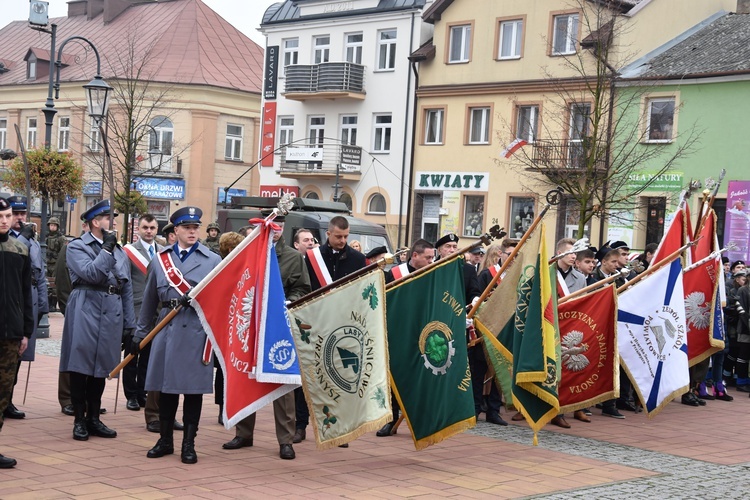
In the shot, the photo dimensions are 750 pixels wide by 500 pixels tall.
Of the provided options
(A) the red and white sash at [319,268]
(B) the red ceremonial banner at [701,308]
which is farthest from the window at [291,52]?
(A) the red and white sash at [319,268]

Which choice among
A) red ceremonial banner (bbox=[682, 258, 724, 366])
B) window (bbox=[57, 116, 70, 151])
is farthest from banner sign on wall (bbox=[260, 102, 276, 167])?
red ceremonial banner (bbox=[682, 258, 724, 366])

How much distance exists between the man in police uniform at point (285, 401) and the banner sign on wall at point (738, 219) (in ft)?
77.9

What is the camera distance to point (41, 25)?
21.7 metres

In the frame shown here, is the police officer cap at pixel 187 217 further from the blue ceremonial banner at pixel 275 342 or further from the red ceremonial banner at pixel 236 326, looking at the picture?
the blue ceremonial banner at pixel 275 342

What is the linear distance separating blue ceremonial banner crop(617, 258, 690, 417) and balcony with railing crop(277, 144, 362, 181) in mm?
28781

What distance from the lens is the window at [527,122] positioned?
120 feet

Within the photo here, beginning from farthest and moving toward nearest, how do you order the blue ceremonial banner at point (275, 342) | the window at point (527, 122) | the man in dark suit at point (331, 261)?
the window at point (527, 122) < the man in dark suit at point (331, 261) < the blue ceremonial banner at point (275, 342)

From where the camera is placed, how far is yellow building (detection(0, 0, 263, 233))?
5028cm

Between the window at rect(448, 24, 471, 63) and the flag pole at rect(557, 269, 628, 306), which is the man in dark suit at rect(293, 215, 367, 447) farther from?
the window at rect(448, 24, 471, 63)

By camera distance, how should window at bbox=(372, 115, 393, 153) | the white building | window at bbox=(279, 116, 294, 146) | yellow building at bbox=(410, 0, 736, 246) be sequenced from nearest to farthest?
1. yellow building at bbox=(410, 0, 736, 246)
2. the white building
3. window at bbox=(372, 115, 393, 153)
4. window at bbox=(279, 116, 294, 146)

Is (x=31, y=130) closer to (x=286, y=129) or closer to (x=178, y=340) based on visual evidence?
(x=286, y=129)

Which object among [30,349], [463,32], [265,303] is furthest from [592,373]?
[463,32]

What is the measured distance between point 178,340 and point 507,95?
30180 millimetres

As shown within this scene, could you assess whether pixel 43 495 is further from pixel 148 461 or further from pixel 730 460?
pixel 730 460
